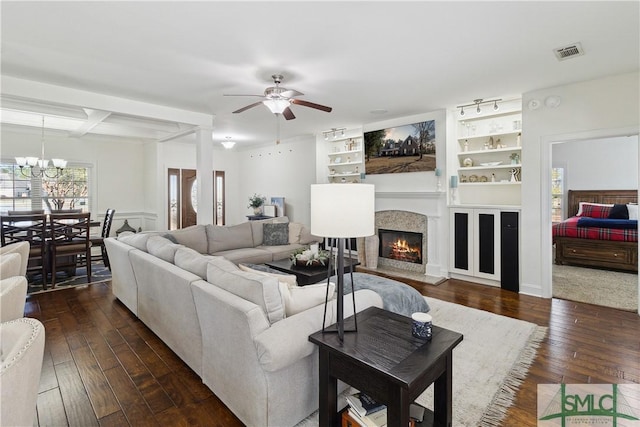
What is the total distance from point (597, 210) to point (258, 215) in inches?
294

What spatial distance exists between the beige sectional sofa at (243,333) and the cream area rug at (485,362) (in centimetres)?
32

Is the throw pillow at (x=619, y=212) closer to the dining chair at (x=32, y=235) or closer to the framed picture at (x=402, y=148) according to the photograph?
the framed picture at (x=402, y=148)

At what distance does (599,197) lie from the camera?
7.18m

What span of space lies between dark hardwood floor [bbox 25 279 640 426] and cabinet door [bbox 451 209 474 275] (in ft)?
3.15

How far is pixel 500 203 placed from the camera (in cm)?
505

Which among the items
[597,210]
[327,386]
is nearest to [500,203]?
[597,210]

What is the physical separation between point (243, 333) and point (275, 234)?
382 centimetres

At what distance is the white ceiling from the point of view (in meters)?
2.31

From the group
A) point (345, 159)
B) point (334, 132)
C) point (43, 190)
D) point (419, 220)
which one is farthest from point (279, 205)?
point (43, 190)

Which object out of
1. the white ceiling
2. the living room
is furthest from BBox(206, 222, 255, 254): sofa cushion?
the white ceiling

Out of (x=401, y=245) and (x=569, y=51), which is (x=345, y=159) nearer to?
(x=401, y=245)

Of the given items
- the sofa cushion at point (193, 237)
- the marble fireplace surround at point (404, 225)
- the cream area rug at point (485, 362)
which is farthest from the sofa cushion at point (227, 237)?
the cream area rug at point (485, 362)

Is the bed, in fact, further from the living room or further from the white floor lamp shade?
the white floor lamp shade

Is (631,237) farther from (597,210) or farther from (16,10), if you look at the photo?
(16,10)
